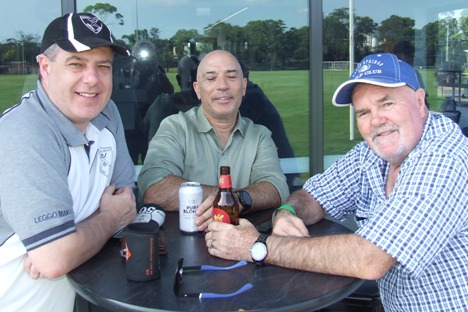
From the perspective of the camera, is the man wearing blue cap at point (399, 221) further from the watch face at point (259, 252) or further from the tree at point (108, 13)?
the tree at point (108, 13)

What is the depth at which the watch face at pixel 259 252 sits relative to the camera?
1.55 meters

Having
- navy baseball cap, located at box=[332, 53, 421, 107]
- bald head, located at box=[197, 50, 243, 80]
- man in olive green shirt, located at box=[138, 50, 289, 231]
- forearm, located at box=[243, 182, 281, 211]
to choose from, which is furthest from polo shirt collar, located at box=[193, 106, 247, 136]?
navy baseball cap, located at box=[332, 53, 421, 107]

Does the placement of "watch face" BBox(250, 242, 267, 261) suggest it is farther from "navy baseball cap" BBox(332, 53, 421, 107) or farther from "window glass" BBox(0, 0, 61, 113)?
"window glass" BBox(0, 0, 61, 113)

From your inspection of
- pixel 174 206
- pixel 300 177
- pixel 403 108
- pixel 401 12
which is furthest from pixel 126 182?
pixel 401 12

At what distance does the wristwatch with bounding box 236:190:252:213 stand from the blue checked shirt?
1.92ft

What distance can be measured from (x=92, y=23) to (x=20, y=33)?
1987 millimetres

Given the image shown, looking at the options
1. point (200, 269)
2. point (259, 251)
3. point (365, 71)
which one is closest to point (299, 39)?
point (365, 71)

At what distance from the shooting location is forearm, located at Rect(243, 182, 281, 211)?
7.33ft

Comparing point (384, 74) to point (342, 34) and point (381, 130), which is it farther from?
point (342, 34)

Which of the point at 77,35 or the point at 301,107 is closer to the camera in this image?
the point at 77,35

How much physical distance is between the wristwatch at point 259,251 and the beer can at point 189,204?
0.35 meters

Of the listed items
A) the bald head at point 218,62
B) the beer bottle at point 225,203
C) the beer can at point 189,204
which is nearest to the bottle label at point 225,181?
the beer bottle at point 225,203

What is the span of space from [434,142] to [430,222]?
10.8 inches

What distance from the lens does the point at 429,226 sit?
141cm
